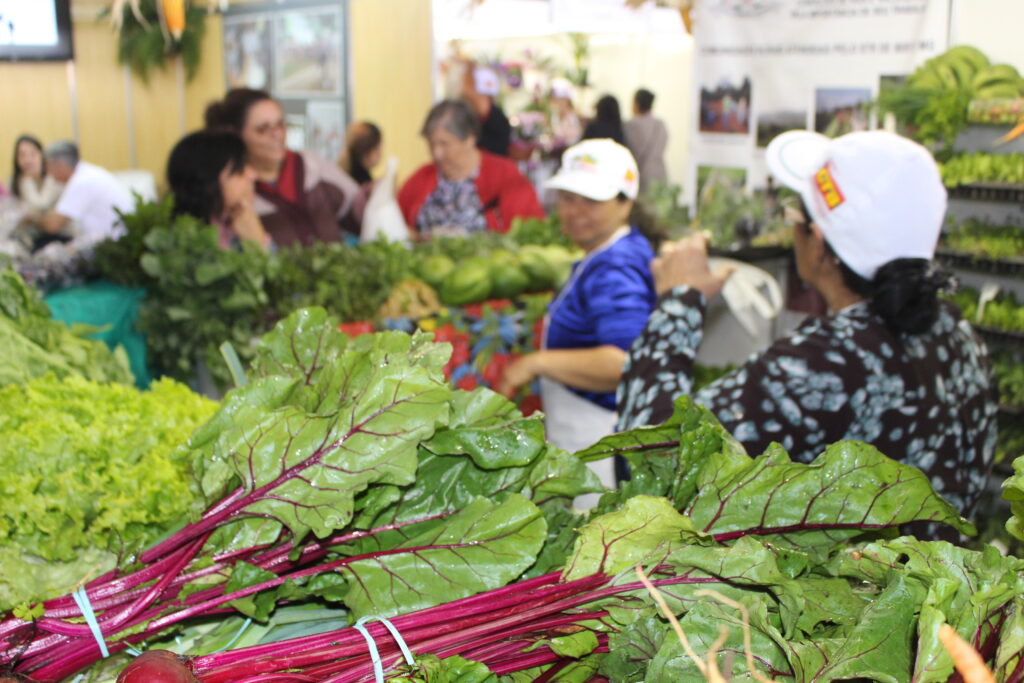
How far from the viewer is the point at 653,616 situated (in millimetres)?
1059

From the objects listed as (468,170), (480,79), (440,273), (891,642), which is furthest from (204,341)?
(480,79)

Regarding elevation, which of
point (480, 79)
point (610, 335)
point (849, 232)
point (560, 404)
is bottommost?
point (560, 404)

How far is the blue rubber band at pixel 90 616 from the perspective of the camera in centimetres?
117

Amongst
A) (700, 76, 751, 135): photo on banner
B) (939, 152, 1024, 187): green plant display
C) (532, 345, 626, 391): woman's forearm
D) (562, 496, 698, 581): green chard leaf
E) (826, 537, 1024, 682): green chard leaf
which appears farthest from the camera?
(700, 76, 751, 135): photo on banner

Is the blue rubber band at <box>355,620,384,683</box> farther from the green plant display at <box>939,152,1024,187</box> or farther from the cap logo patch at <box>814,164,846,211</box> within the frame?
the green plant display at <box>939,152,1024,187</box>

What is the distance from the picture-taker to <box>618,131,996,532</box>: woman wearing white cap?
1.75 meters

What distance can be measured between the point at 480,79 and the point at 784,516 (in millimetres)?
6169

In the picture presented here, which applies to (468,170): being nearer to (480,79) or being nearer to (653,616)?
(480,79)

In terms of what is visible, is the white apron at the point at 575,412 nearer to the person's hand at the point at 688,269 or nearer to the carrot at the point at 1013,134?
the person's hand at the point at 688,269

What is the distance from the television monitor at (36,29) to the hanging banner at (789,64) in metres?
2.94

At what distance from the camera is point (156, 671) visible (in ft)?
3.20

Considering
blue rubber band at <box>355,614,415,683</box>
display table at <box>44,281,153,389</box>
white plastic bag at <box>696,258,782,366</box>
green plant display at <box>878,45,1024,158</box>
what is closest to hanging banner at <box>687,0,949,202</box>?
green plant display at <box>878,45,1024,158</box>

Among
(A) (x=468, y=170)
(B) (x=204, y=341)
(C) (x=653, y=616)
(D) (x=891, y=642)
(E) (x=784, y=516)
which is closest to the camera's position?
(D) (x=891, y=642)

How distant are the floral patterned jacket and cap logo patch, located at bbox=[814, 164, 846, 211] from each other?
0.70 ft
